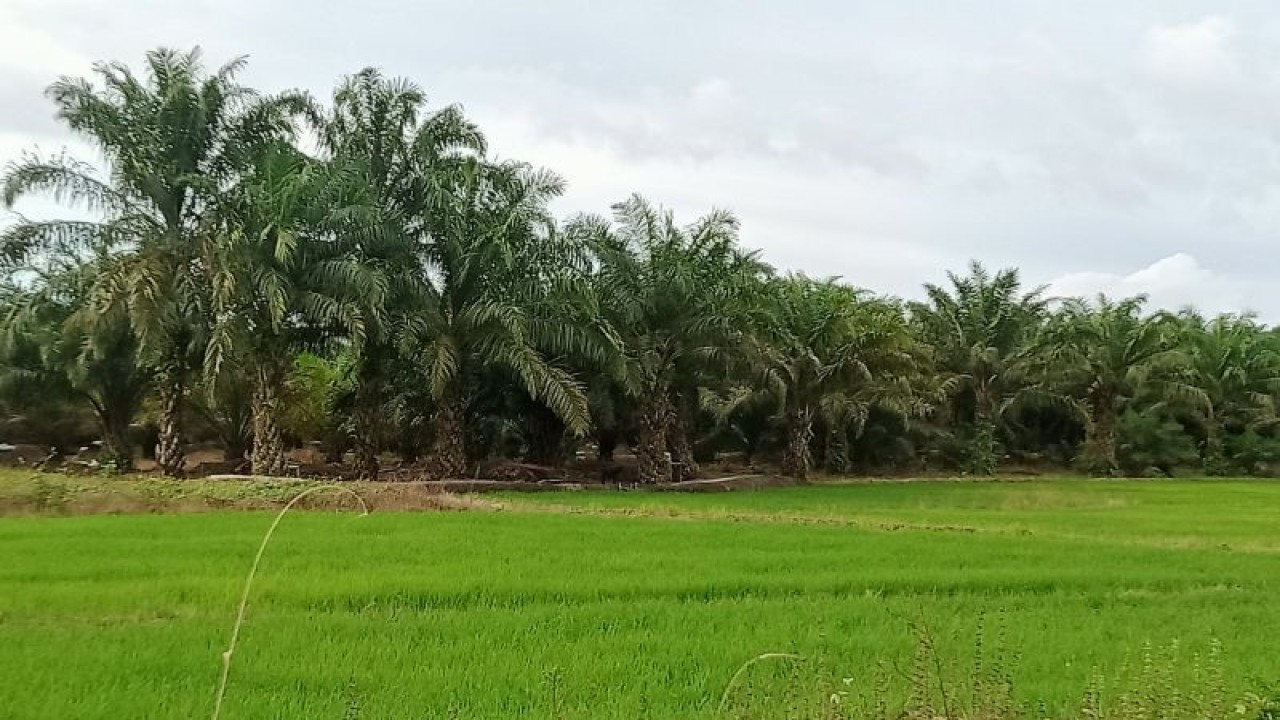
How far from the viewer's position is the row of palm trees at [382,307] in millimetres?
22625

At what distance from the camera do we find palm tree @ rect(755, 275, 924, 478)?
30688mm

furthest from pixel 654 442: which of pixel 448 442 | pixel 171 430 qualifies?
pixel 171 430

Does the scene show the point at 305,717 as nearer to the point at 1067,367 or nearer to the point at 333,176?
the point at 333,176

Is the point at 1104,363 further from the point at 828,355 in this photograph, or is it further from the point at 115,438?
the point at 115,438

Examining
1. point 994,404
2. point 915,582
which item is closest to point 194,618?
point 915,582

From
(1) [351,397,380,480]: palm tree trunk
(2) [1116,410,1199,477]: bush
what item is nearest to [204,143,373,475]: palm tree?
(1) [351,397,380,480]: palm tree trunk

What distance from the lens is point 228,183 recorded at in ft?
79.2

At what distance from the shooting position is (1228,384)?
4072 cm

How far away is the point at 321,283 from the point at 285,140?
11.1 ft

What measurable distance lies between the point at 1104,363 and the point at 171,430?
30395 millimetres

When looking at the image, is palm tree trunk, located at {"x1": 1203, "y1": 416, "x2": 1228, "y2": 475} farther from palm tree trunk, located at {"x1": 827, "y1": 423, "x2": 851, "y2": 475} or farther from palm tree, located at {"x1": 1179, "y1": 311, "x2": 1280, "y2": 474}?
palm tree trunk, located at {"x1": 827, "y1": 423, "x2": 851, "y2": 475}

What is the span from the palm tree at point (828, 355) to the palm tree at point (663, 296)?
2.08 m

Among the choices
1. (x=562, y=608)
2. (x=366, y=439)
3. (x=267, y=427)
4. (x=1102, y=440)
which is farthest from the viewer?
(x=1102, y=440)

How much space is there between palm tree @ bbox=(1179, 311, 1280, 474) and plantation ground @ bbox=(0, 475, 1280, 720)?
25593 millimetres
